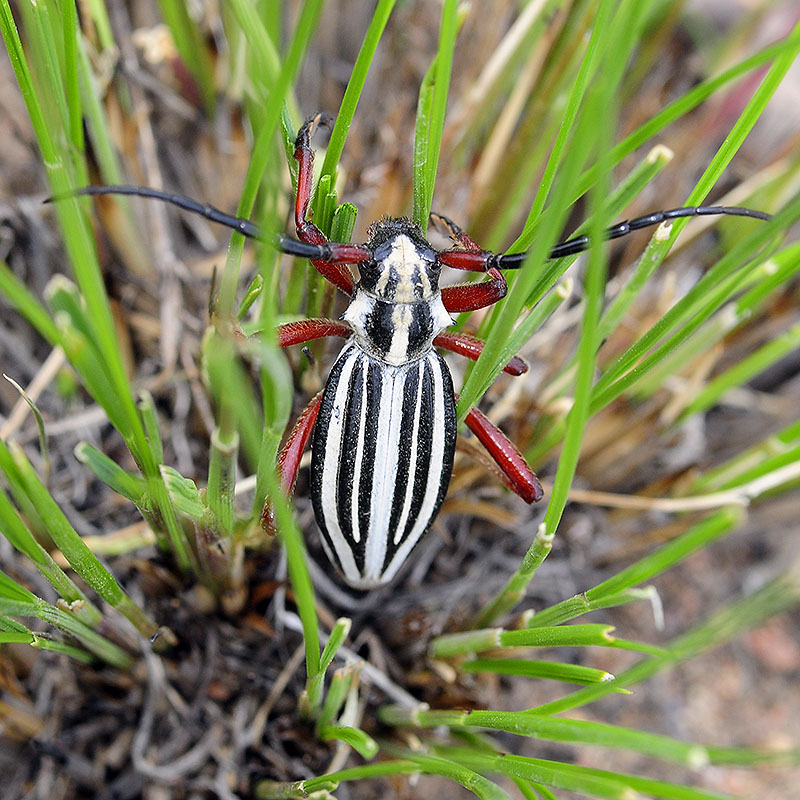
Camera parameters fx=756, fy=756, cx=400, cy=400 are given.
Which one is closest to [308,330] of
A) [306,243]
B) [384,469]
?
[306,243]

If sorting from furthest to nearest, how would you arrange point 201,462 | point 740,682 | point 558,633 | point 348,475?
point 740,682 → point 201,462 → point 348,475 → point 558,633

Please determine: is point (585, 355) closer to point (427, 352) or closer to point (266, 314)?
point (266, 314)

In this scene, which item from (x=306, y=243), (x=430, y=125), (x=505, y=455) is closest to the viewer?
(x=430, y=125)

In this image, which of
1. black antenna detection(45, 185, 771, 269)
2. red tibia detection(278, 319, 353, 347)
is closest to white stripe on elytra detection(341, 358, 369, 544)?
red tibia detection(278, 319, 353, 347)

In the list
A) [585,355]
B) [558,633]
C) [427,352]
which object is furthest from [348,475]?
[585,355]

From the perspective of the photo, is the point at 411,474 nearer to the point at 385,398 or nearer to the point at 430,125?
the point at 385,398

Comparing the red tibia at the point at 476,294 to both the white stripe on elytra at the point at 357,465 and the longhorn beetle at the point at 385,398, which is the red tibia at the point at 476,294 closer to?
the longhorn beetle at the point at 385,398
